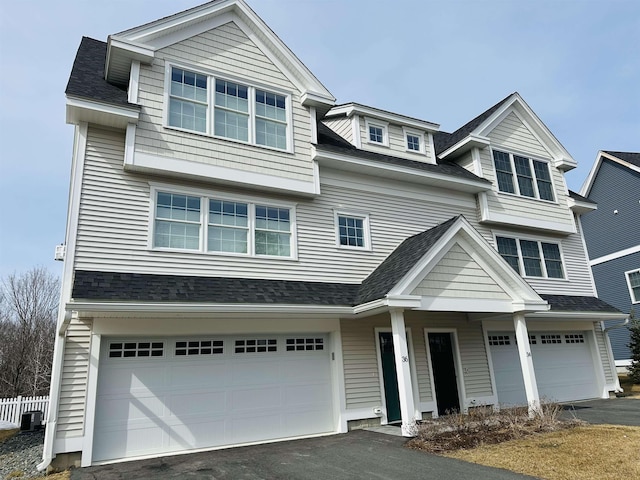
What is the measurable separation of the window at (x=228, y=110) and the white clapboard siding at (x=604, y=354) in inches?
525

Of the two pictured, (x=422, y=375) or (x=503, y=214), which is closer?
(x=422, y=375)

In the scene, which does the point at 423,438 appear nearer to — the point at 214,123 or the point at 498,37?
the point at 214,123

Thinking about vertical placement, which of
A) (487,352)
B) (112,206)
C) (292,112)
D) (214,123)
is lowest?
(487,352)

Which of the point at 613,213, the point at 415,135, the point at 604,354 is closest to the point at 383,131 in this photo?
the point at 415,135

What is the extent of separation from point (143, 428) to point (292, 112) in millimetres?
8415

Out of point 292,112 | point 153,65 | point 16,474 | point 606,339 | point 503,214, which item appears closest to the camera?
point 16,474

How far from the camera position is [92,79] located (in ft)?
34.2

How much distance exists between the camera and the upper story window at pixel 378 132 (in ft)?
45.9

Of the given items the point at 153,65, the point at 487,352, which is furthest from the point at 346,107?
the point at 487,352

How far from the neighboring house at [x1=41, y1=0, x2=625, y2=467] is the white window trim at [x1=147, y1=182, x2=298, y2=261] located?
45mm

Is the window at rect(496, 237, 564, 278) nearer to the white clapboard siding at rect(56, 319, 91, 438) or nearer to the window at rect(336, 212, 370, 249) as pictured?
the window at rect(336, 212, 370, 249)

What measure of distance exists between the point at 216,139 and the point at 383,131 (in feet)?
19.5

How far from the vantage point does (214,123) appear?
1070 centimetres

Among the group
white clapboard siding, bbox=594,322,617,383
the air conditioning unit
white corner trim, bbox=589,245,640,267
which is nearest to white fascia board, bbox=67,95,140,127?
the air conditioning unit
